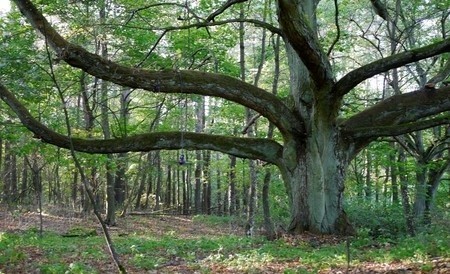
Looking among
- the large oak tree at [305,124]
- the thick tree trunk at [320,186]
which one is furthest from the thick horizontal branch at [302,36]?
the thick tree trunk at [320,186]

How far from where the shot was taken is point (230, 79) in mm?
9938

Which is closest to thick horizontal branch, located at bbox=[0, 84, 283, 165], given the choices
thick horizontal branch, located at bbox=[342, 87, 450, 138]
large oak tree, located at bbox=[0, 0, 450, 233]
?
large oak tree, located at bbox=[0, 0, 450, 233]

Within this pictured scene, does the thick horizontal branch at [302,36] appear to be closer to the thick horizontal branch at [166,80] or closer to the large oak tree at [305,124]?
the large oak tree at [305,124]

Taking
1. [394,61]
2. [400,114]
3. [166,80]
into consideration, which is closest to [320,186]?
[400,114]

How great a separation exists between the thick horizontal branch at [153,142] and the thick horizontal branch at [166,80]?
2.43 feet

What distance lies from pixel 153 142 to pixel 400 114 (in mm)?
5717

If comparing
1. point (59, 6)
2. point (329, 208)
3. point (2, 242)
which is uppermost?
point (59, 6)

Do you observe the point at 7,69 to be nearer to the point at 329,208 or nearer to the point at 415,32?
the point at 329,208

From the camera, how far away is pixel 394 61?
8.91 meters

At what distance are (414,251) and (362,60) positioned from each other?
19.1m

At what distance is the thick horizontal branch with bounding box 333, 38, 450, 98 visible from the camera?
8.67 metres

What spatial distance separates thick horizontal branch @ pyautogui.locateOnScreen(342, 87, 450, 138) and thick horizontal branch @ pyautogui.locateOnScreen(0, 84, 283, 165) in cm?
197

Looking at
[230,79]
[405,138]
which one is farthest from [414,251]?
[405,138]

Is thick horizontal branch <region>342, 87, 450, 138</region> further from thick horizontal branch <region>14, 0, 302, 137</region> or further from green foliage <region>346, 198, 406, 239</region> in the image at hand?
green foliage <region>346, 198, 406, 239</region>
